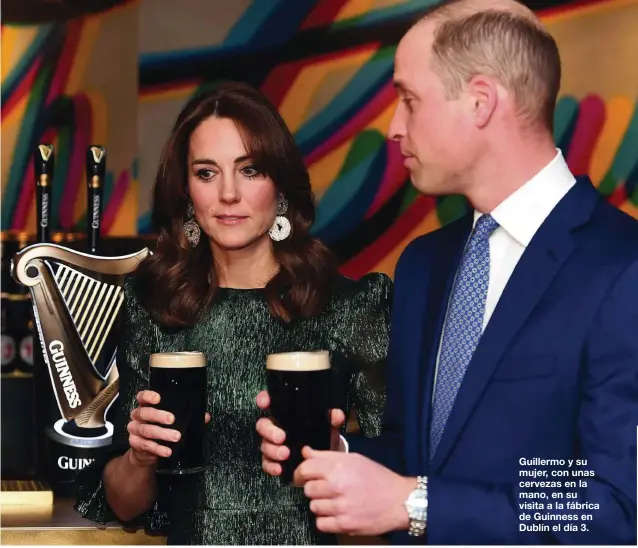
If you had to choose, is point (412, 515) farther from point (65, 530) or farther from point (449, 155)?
point (65, 530)

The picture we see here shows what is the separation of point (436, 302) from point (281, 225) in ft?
1.88

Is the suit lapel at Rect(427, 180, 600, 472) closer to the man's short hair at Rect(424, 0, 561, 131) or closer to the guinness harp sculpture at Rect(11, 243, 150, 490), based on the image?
the man's short hair at Rect(424, 0, 561, 131)

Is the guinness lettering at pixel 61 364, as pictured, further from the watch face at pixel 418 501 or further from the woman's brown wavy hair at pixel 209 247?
the watch face at pixel 418 501

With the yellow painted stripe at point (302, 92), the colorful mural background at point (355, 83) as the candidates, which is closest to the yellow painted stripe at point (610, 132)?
the colorful mural background at point (355, 83)

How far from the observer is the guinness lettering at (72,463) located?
2.65m

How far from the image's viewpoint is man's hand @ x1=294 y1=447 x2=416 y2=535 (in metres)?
1.58

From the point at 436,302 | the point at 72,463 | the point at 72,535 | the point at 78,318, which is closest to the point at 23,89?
the point at 78,318

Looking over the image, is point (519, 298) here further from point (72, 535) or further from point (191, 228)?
point (72, 535)

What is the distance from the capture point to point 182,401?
1.83m

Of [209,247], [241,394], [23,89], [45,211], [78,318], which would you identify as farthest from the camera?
[23,89]

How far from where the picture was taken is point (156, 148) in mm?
3854

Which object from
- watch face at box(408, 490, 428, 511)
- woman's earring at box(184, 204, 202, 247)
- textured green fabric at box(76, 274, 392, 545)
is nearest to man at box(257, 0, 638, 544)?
watch face at box(408, 490, 428, 511)

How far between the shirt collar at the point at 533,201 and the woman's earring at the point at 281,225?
670 mm

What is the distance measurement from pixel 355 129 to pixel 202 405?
7.99 feet
